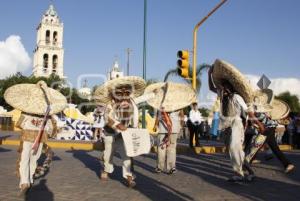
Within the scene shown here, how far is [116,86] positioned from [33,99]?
1490 millimetres

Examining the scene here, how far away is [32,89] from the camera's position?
8203 mm

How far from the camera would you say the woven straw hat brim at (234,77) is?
851 cm

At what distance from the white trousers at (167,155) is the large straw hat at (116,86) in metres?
1.80

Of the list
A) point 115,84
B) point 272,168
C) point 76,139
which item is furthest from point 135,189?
point 76,139

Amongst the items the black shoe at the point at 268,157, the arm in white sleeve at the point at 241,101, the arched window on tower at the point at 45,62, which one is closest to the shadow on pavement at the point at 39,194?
the arm in white sleeve at the point at 241,101

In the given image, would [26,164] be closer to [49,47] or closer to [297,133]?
[297,133]

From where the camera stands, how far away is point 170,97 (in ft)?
36.0

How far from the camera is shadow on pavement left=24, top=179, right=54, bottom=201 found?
7051mm

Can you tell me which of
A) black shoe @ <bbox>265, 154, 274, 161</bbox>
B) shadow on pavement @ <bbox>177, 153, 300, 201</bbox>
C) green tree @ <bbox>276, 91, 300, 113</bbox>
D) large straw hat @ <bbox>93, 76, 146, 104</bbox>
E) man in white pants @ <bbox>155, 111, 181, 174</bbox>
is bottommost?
shadow on pavement @ <bbox>177, 153, 300, 201</bbox>

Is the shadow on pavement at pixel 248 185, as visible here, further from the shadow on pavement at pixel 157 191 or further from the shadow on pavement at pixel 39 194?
the shadow on pavement at pixel 39 194

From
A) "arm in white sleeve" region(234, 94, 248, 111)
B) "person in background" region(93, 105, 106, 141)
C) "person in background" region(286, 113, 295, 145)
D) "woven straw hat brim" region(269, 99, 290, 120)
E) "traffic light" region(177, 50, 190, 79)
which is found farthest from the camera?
"person in background" region(286, 113, 295, 145)

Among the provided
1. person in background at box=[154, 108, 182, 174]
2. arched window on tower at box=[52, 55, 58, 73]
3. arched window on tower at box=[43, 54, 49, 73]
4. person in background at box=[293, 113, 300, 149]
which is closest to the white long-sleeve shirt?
person in background at box=[293, 113, 300, 149]

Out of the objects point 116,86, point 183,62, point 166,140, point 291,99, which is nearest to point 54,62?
point 291,99

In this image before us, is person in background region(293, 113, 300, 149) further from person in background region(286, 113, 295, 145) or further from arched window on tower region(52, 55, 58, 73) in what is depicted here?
arched window on tower region(52, 55, 58, 73)
